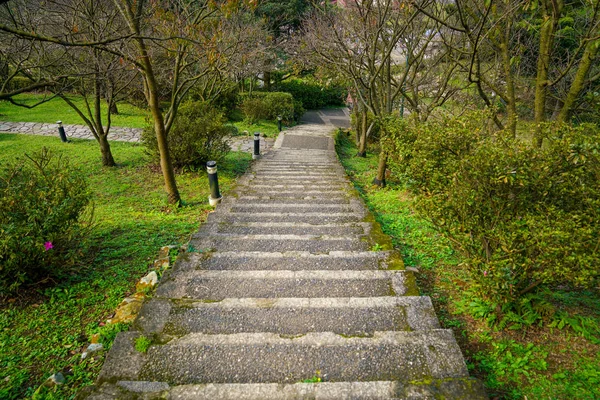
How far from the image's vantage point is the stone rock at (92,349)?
2.85 m

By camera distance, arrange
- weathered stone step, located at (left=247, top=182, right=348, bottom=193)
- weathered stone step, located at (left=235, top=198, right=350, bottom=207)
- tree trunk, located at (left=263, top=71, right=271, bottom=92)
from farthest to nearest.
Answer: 1. tree trunk, located at (left=263, top=71, right=271, bottom=92)
2. weathered stone step, located at (left=247, top=182, right=348, bottom=193)
3. weathered stone step, located at (left=235, top=198, right=350, bottom=207)

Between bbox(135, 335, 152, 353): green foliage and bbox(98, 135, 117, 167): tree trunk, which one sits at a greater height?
bbox(98, 135, 117, 167): tree trunk

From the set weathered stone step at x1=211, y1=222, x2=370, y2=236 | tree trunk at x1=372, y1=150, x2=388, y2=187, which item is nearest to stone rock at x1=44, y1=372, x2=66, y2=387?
weathered stone step at x1=211, y1=222, x2=370, y2=236

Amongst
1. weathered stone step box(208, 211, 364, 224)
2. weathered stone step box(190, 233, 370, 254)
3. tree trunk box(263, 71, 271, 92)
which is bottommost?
weathered stone step box(208, 211, 364, 224)

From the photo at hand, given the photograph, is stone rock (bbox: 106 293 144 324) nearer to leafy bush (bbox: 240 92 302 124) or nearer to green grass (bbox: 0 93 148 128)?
green grass (bbox: 0 93 148 128)

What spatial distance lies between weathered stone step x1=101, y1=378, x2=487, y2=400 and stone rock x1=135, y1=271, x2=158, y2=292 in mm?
1800

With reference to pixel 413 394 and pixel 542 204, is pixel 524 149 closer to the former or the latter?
pixel 542 204

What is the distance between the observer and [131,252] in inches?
186

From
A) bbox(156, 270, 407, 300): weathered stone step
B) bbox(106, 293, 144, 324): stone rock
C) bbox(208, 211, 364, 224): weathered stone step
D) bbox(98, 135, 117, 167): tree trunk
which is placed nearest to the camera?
bbox(106, 293, 144, 324): stone rock

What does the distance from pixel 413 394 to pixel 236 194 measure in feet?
17.8

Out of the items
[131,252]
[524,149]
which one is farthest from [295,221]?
[524,149]

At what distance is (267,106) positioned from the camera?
1795cm

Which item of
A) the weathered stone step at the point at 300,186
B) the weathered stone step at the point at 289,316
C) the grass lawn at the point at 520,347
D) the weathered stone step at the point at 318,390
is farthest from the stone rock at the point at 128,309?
the weathered stone step at the point at 300,186

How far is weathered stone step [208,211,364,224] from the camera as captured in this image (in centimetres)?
544
